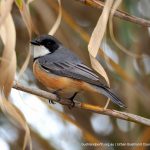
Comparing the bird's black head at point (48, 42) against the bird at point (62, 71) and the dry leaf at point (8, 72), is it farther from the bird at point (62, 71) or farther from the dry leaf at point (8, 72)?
the dry leaf at point (8, 72)

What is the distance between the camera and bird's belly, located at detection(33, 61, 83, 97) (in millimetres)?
2807

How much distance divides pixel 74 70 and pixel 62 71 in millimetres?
78

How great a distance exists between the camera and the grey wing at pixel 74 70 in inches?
106

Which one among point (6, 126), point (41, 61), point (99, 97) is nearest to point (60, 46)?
point (41, 61)

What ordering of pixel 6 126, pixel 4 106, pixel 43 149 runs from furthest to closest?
pixel 6 126
pixel 43 149
pixel 4 106

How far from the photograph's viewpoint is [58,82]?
2.83m

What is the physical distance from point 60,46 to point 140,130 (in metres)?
0.71

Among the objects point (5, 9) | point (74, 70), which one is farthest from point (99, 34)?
point (74, 70)

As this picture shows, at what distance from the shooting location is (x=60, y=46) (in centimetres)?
311

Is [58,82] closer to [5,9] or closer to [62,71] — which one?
[62,71]

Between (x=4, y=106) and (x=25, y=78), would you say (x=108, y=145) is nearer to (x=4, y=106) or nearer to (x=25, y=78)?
(x=25, y=78)

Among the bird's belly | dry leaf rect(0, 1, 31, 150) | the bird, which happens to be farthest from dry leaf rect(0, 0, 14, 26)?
the bird's belly

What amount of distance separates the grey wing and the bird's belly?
28mm

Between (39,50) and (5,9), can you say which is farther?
(39,50)
